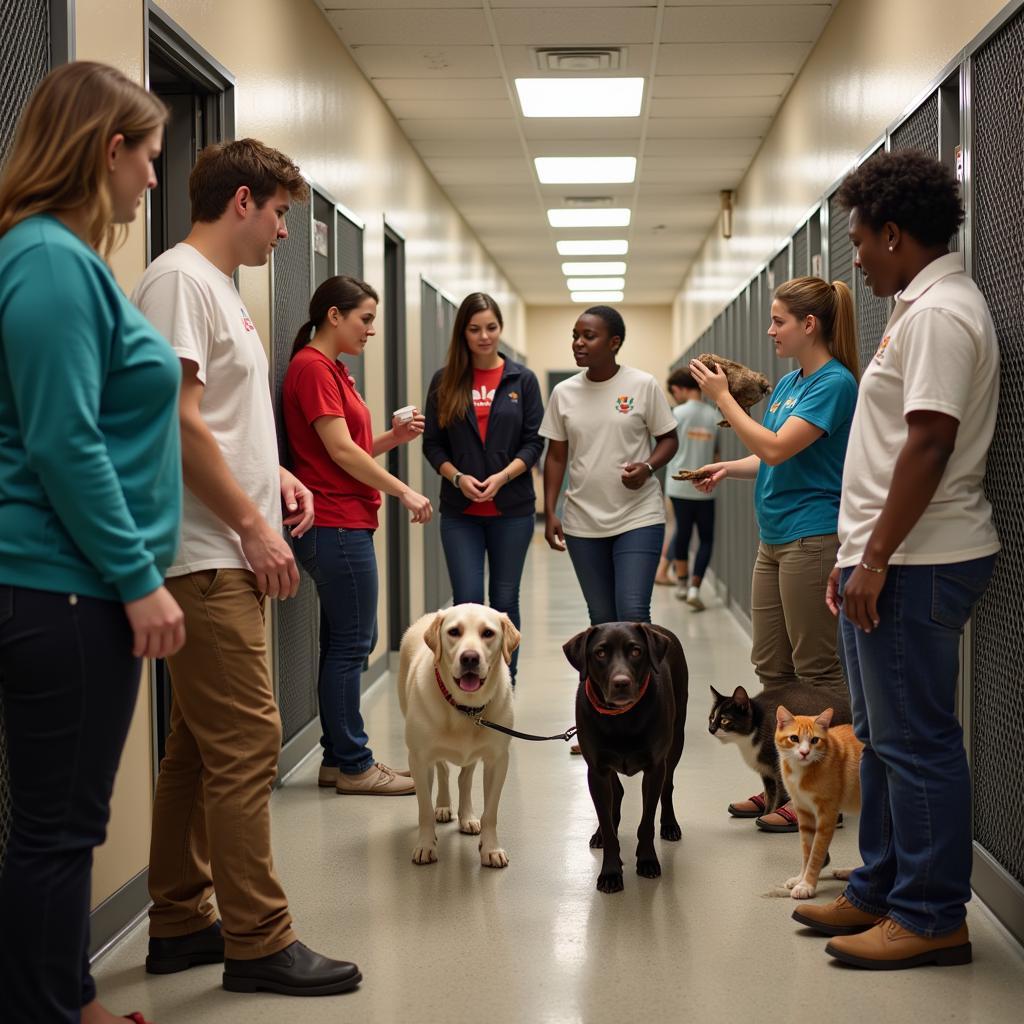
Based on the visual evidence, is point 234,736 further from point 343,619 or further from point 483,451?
point 483,451

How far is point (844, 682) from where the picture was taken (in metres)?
3.56

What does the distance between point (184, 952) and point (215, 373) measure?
126 centimetres

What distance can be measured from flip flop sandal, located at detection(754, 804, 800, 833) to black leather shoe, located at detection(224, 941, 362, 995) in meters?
1.60

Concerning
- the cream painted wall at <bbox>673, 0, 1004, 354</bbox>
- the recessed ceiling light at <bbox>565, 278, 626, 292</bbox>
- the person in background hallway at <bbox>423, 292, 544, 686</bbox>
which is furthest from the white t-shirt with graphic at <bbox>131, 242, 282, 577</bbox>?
the recessed ceiling light at <bbox>565, 278, 626, 292</bbox>

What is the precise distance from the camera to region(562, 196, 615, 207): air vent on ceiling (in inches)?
396

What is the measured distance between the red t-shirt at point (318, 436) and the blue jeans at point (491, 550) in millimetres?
764

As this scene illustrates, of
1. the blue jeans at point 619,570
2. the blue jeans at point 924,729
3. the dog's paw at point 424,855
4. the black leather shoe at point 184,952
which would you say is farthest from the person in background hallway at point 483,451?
Answer: the blue jeans at point 924,729

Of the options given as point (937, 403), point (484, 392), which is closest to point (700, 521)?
point (484, 392)

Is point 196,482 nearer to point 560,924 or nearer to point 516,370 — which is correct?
point 560,924

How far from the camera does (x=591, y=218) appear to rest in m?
11.0

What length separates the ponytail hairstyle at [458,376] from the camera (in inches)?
190

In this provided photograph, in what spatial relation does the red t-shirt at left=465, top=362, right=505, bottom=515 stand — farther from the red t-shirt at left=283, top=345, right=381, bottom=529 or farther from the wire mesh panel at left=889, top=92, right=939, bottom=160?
the wire mesh panel at left=889, top=92, right=939, bottom=160

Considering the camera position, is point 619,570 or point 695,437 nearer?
point 619,570

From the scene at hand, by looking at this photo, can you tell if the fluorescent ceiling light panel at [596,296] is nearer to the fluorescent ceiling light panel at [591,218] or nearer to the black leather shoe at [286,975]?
the fluorescent ceiling light panel at [591,218]
